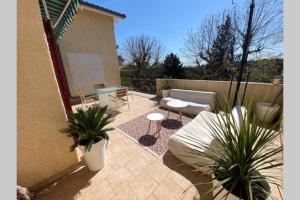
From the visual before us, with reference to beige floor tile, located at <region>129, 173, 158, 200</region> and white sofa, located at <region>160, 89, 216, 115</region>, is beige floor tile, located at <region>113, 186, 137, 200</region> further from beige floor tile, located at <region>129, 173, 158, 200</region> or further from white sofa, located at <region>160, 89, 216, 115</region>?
white sofa, located at <region>160, 89, 216, 115</region>

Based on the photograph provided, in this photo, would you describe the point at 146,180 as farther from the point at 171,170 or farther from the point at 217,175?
the point at 217,175

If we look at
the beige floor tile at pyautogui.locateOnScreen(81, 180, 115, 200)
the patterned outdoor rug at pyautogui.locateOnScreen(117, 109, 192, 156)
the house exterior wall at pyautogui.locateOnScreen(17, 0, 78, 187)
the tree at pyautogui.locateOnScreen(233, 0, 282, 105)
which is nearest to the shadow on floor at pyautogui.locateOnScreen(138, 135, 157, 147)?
the patterned outdoor rug at pyautogui.locateOnScreen(117, 109, 192, 156)

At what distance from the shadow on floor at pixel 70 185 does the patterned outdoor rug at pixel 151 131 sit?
1.18 m

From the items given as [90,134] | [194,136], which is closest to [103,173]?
[90,134]

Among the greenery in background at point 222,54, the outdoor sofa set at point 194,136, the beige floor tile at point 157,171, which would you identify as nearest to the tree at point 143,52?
the greenery in background at point 222,54

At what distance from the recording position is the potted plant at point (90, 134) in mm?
1927

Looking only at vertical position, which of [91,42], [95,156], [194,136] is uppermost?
[91,42]

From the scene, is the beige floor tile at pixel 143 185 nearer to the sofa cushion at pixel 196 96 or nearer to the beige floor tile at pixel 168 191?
the beige floor tile at pixel 168 191

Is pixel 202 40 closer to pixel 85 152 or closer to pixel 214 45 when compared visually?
pixel 214 45

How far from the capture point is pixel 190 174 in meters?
1.99

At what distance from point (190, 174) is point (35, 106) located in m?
2.53

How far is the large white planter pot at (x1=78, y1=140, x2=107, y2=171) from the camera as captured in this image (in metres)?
1.95

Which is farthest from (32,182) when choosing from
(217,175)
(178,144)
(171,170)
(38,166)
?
(217,175)

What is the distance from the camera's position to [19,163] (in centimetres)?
159
